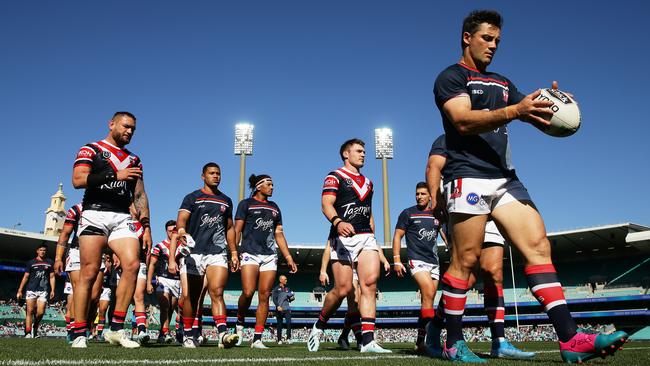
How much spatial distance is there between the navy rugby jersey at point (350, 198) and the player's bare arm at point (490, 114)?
3083mm

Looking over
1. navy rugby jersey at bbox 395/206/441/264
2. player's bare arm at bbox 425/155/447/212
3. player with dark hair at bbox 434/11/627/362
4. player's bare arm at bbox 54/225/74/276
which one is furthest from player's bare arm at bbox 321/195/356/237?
player's bare arm at bbox 54/225/74/276

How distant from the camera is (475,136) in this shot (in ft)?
12.5

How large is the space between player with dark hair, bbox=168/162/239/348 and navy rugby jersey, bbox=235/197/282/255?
1.79ft

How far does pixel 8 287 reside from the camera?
39906 millimetres

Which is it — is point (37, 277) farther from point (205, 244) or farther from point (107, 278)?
point (205, 244)

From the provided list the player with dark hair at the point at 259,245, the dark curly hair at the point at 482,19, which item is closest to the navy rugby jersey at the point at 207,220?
the player with dark hair at the point at 259,245

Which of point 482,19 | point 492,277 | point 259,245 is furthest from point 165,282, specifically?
point 482,19

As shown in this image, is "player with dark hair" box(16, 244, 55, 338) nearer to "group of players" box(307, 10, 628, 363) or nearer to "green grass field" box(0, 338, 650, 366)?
"green grass field" box(0, 338, 650, 366)

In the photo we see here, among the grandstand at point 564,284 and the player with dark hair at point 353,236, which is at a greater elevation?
the player with dark hair at point 353,236

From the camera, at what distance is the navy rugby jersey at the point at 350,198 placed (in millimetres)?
6711

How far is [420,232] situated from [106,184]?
4945 mm

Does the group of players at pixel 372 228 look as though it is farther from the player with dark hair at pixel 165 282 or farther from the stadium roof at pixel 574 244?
the stadium roof at pixel 574 244

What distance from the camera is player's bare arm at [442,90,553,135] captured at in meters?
3.27

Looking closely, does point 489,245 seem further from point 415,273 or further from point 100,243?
point 100,243
